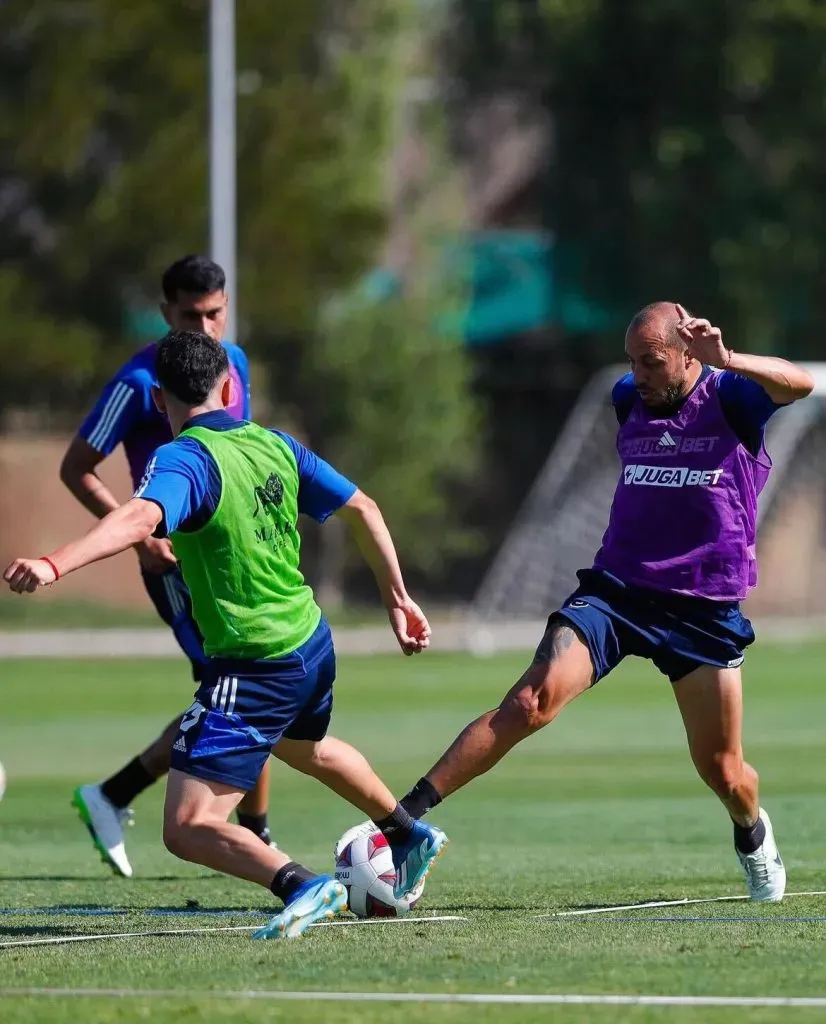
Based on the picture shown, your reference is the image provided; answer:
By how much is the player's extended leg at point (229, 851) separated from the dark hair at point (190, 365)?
1.24 metres

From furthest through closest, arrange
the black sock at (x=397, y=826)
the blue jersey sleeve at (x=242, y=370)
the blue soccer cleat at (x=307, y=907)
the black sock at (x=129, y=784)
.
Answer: the black sock at (x=129, y=784) < the blue jersey sleeve at (x=242, y=370) < the black sock at (x=397, y=826) < the blue soccer cleat at (x=307, y=907)

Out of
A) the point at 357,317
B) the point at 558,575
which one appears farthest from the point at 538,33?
the point at 558,575

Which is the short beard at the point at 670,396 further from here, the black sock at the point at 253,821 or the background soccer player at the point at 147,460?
the black sock at the point at 253,821

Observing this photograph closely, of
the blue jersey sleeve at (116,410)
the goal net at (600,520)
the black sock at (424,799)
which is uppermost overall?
the blue jersey sleeve at (116,410)

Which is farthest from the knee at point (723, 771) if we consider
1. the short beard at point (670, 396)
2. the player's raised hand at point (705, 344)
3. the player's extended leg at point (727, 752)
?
the player's raised hand at point (705, 344)

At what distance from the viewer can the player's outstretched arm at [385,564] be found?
7270mm

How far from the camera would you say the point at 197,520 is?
6.73 meters

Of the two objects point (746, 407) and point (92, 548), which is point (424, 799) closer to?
point (746, 407)

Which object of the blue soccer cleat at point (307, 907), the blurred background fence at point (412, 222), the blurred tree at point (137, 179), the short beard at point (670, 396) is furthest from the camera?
the blurred background fence at point (412, 222)

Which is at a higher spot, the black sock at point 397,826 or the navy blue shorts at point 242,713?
the navy blue shorts at point 242,713

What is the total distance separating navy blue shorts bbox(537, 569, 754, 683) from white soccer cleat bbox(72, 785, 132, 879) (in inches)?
95.1

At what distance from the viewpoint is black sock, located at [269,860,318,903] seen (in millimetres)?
6723

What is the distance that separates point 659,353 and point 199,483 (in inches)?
74.7

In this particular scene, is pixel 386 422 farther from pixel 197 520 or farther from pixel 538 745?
pixel 197 520
